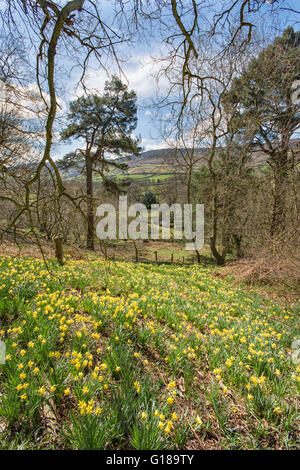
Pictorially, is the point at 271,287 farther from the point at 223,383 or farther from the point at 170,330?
the point at 223,383

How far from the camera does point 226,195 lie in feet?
42.5

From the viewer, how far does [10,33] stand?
2244mm

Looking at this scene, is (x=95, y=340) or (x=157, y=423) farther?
(x=95, y=340)

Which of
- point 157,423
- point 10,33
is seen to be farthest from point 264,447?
point 10,33

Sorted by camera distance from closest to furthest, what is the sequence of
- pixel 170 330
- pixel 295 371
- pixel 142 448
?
1. pixel 142 448
2. pixel 295 371
3. pixel 170 330

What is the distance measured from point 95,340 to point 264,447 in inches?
70.2

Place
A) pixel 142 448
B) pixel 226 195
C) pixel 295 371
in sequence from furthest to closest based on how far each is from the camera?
pixel 226 195 < pixel 295 371 < pixel 142 448

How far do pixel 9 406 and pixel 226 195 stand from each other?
1335 centimetres

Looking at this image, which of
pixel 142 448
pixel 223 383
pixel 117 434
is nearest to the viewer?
pixel 142 448

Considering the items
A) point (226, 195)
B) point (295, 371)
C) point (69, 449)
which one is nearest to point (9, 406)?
point (69, 449)

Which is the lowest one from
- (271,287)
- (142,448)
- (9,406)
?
(271,287)

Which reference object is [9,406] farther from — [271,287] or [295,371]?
[271,287]
